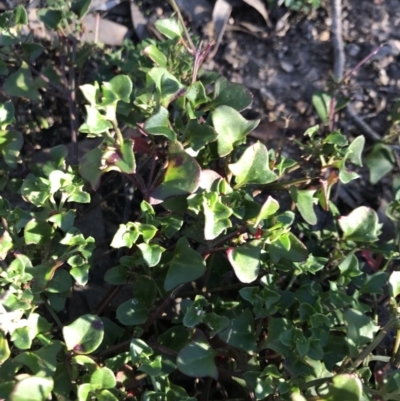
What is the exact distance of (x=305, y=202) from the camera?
61.6 inches

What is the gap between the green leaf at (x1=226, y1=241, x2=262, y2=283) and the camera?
137cm

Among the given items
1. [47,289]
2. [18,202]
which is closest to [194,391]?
[47,289]

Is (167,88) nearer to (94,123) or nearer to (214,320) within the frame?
(94,123)

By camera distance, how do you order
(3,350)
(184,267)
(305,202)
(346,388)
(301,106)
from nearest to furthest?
(346,388)
(3,350)
(184,267)
(305,202)
(301,106)

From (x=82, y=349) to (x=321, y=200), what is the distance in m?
0.77

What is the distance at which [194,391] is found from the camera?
176cm

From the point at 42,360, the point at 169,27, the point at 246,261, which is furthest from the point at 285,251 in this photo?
the point at 169,27

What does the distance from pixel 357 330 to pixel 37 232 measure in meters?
0.86

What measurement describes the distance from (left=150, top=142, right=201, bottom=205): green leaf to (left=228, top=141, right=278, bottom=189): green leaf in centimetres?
12

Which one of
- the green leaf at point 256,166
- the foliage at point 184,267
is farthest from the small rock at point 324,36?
the green leaf at point 256,166

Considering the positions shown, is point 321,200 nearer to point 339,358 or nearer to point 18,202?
point 339,358

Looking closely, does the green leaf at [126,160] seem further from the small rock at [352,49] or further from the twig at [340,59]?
the small rock at [352,49]

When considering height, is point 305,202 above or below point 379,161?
above

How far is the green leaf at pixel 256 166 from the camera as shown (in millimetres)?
1436
